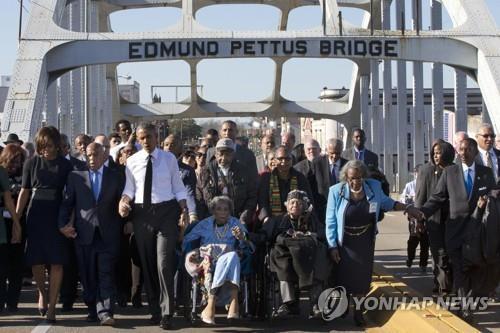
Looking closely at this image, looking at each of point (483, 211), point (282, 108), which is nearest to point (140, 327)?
point (483, 211)

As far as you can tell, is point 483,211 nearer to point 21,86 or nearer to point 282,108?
point 21,86

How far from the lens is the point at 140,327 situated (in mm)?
9633

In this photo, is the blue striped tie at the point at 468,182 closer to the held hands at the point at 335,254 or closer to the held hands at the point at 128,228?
the held hands at the point at 335,254

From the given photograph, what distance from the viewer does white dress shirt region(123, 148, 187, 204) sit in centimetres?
968

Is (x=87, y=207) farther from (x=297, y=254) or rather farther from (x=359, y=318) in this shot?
(x=359, y=318)

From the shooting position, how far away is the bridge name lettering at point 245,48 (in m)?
19.5

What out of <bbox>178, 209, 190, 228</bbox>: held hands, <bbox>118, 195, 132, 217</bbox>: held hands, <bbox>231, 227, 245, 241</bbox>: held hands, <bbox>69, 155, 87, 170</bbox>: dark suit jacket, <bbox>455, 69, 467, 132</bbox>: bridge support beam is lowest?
<bbox>231, 227, 245, 241</bbox>: held hands

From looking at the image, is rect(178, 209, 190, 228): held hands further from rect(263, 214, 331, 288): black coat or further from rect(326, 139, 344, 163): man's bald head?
rect(326, 139, 344, 163): man's bald head

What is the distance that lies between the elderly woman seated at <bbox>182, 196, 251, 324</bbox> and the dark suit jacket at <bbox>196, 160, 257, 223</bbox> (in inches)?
31.1

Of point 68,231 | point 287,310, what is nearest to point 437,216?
point 287,310

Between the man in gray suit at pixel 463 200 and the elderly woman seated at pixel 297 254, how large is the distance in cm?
127

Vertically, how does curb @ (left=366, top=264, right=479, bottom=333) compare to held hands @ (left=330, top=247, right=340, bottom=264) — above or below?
below

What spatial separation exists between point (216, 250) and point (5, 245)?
8.45 ft

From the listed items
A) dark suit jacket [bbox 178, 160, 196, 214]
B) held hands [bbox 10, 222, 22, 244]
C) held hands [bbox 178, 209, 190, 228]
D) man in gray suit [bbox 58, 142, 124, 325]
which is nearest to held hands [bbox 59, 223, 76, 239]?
man in gray suit [bbox 58, 142, 124, 325]
